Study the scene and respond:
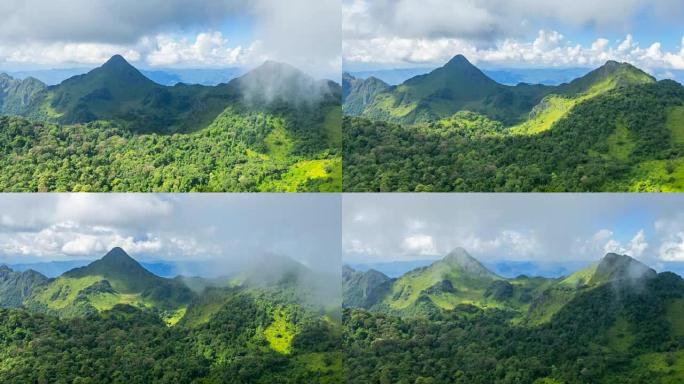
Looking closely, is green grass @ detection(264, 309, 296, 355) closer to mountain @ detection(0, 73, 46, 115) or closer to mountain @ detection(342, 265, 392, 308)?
mountain @ detection(342, 265, 392, 308)

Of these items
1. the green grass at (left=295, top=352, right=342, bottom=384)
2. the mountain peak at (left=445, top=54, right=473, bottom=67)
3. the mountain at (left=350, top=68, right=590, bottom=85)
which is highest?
the mountain peak at (left=445, top=54, right=473, bottom=67)

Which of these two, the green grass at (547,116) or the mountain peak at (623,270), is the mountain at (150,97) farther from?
the mountain peak at (623,270)

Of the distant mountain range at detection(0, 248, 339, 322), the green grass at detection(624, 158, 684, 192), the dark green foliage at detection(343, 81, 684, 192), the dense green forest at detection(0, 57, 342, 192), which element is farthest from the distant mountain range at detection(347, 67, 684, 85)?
the distant mountain range at detection(0, 248, 339, 322)

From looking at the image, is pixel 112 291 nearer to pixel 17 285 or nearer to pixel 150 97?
pixel 17 285

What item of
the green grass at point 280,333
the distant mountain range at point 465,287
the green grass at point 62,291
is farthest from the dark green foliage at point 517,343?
the green grass at point 62,291

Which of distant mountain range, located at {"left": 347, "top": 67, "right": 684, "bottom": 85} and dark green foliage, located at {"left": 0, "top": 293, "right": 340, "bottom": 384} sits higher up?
distant mountain range, located at {"left": 347, "top": 67, "right": 684, "bottom": 85}

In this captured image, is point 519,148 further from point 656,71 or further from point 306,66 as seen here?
point 306,66

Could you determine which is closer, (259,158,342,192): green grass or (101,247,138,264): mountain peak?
(259,158,342,192): green grass
